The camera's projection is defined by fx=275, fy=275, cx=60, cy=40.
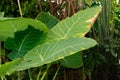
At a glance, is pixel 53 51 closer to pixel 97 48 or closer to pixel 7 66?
pixel 7 66

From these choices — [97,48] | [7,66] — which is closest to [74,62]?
[97,48]

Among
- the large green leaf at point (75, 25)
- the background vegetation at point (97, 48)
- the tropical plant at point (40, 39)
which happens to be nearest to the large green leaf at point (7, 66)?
the tropical plant at point (40, 39)

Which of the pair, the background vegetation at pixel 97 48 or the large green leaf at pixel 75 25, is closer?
the large green leaf at pixel 75 25

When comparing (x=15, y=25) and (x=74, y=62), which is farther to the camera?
(x=74, y=62)

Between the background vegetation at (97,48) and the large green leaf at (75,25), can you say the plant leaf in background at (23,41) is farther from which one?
the background vegetation at (97,48)

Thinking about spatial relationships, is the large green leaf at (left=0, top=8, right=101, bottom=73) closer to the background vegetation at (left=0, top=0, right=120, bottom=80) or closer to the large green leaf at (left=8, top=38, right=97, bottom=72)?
the large green leaf at (left=8, top=38, right=97, bottom=72)

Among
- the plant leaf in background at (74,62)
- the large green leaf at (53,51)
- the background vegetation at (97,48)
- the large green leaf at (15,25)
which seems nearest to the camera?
the large green leaf at (53,51)

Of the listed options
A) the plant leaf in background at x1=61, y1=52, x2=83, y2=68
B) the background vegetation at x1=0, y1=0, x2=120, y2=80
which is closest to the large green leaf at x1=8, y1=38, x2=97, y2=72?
the plant leaf in background at x1=61, y1=52, x2=83, y2=68
